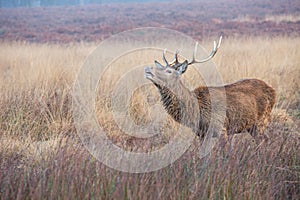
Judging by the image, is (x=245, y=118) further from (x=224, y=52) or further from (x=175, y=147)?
(x=224, y=52)

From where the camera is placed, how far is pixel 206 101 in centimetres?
518

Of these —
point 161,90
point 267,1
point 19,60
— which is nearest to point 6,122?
point 161,90

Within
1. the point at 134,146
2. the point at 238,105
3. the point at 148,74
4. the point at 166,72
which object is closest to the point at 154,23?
the point at 238,105

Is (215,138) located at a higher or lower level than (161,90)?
lower

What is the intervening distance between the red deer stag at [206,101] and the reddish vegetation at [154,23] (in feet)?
36.1

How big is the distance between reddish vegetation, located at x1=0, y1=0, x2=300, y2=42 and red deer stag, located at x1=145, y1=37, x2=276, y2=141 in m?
11.0

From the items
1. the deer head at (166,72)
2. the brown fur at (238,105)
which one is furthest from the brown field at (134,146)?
the deer head at (166,72)

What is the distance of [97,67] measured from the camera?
8.02 m

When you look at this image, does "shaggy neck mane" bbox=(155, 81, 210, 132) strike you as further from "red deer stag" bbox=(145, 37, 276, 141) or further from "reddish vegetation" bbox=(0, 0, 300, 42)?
"reddish vegetation" bbox=(0, 0, 300, 42)

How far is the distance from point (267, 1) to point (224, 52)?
2517 centimetres

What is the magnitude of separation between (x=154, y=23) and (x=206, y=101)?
68.7ft

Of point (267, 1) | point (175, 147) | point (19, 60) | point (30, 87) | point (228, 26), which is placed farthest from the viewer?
point (267, 1)

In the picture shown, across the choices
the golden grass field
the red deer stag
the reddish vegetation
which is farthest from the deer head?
the reddish vegetation

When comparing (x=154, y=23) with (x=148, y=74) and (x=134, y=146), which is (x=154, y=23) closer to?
(x=148, y=74)
